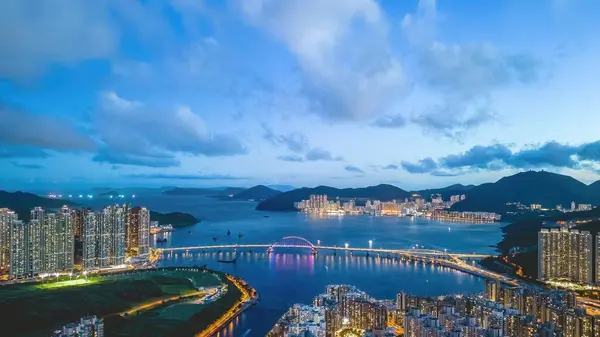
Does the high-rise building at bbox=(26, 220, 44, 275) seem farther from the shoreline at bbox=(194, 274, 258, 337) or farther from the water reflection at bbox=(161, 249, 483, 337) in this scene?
the shoreline at bbox=(194, 274, 258, 337)

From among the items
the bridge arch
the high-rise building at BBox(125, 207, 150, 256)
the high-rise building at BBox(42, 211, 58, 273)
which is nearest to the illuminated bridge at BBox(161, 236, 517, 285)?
the bridge arch

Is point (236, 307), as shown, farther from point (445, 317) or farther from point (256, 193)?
point (256, 193)

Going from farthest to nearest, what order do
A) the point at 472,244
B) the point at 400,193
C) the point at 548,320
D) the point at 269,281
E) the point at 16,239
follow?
the point at 400,193
the point at 472,244
the point at 269,281
the point at 16,239
the point at 548,320

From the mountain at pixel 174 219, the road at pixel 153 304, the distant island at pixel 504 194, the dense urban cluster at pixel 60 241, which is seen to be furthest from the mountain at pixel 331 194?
the road at pixel 153 304

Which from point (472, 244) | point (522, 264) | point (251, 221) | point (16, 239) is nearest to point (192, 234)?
point (251, 221)

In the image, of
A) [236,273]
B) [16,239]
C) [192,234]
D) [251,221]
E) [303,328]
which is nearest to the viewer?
[303,328]

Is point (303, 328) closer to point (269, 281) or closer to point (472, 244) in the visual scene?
point (269, 281)
